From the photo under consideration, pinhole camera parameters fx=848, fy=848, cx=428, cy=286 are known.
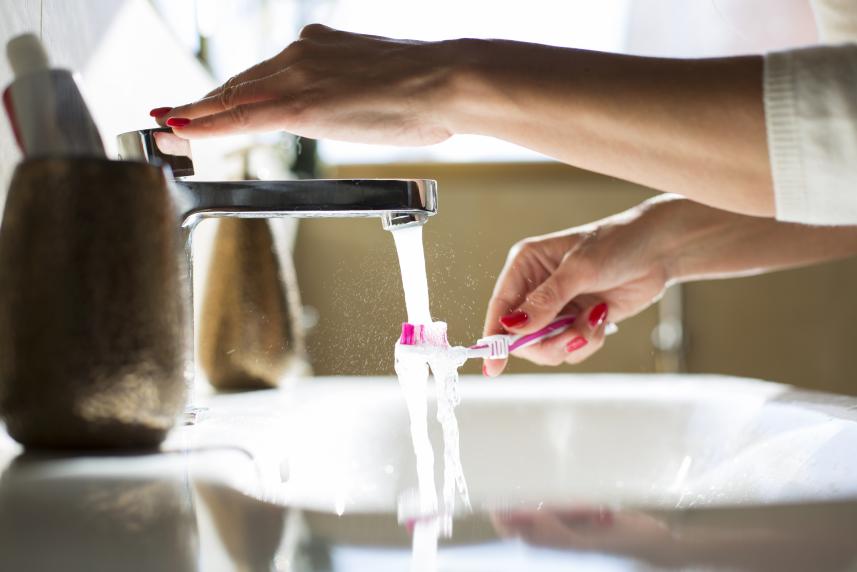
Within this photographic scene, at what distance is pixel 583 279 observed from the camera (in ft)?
2.10

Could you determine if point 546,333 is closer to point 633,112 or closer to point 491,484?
point 491,484

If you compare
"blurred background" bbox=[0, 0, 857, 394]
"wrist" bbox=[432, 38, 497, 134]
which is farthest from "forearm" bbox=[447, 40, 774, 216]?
"blurred background" bbox=[0, 0, 857, 394]

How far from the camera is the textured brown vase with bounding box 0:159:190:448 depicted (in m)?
0.35

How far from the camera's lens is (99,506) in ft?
0.91

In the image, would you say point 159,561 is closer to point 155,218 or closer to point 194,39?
point 155,218

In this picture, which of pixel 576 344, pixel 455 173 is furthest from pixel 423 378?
pixel 455 173

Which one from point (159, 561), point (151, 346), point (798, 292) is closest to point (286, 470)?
point (151, 346)

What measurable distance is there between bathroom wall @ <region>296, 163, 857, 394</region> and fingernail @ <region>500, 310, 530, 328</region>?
19 mm

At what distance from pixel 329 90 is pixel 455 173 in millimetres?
750

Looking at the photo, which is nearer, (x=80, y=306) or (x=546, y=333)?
(x=80, y=306)

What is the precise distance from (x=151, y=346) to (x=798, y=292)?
4.27ft

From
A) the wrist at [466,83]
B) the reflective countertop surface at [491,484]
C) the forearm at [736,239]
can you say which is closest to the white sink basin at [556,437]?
the reflective countertop surface at [491,484]

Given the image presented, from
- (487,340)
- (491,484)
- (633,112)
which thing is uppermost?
(633,112)

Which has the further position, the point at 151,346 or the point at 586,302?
the point at 586,302
